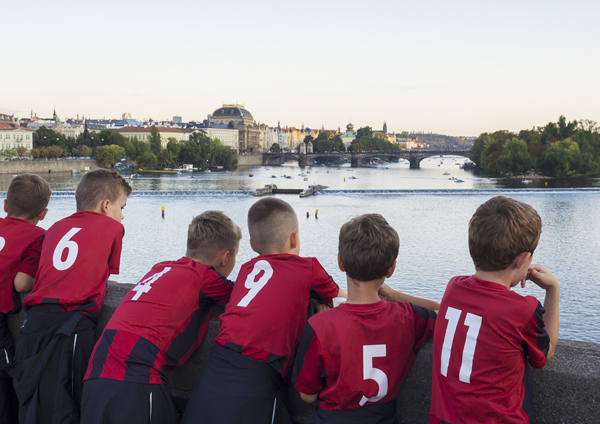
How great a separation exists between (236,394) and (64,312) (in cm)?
97

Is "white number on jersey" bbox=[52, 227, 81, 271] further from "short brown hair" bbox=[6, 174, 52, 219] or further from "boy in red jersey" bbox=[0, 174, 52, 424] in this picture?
"short brown hair" bbox=[6, 174, 52, 219]

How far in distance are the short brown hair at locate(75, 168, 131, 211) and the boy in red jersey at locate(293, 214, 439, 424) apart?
135 centimetres

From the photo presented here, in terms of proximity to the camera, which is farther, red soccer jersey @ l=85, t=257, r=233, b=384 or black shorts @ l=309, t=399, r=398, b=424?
red soccer jersey @ l=85, t=257, r=233, b=384

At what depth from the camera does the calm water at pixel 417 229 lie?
18.0 meters

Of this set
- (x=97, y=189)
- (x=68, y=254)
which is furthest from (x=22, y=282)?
(x=97, y=189)

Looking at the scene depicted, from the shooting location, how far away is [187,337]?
236 centimetres

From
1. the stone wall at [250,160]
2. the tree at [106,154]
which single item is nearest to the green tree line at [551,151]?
the stone wall at [250,160]

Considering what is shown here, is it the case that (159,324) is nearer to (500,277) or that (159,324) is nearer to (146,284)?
(146,284)

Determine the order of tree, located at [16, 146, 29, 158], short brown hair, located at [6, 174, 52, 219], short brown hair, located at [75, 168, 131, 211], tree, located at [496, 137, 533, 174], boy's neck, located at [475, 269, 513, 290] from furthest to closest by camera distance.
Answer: tree, located at [16, 146, 29, 158], tree, located at [496, 137, 533, 174], short brown hair, located at [6, 174, 52, 219], short brown hair, located at [75, 168, 131, 211], boy's neck, located at [475, 269, 513, 290]

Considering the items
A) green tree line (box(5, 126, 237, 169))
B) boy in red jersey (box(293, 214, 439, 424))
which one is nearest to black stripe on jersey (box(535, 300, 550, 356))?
boy in red jersey (box(293, 214, 439, 424))

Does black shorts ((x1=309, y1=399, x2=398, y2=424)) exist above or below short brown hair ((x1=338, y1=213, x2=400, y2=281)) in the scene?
below

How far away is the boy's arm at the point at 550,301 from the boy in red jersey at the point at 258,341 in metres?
0.79

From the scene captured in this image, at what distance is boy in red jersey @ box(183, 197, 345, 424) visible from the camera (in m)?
2.07

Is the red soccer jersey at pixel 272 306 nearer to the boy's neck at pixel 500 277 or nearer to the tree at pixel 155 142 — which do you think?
the boy's neck at pixel 500 277
